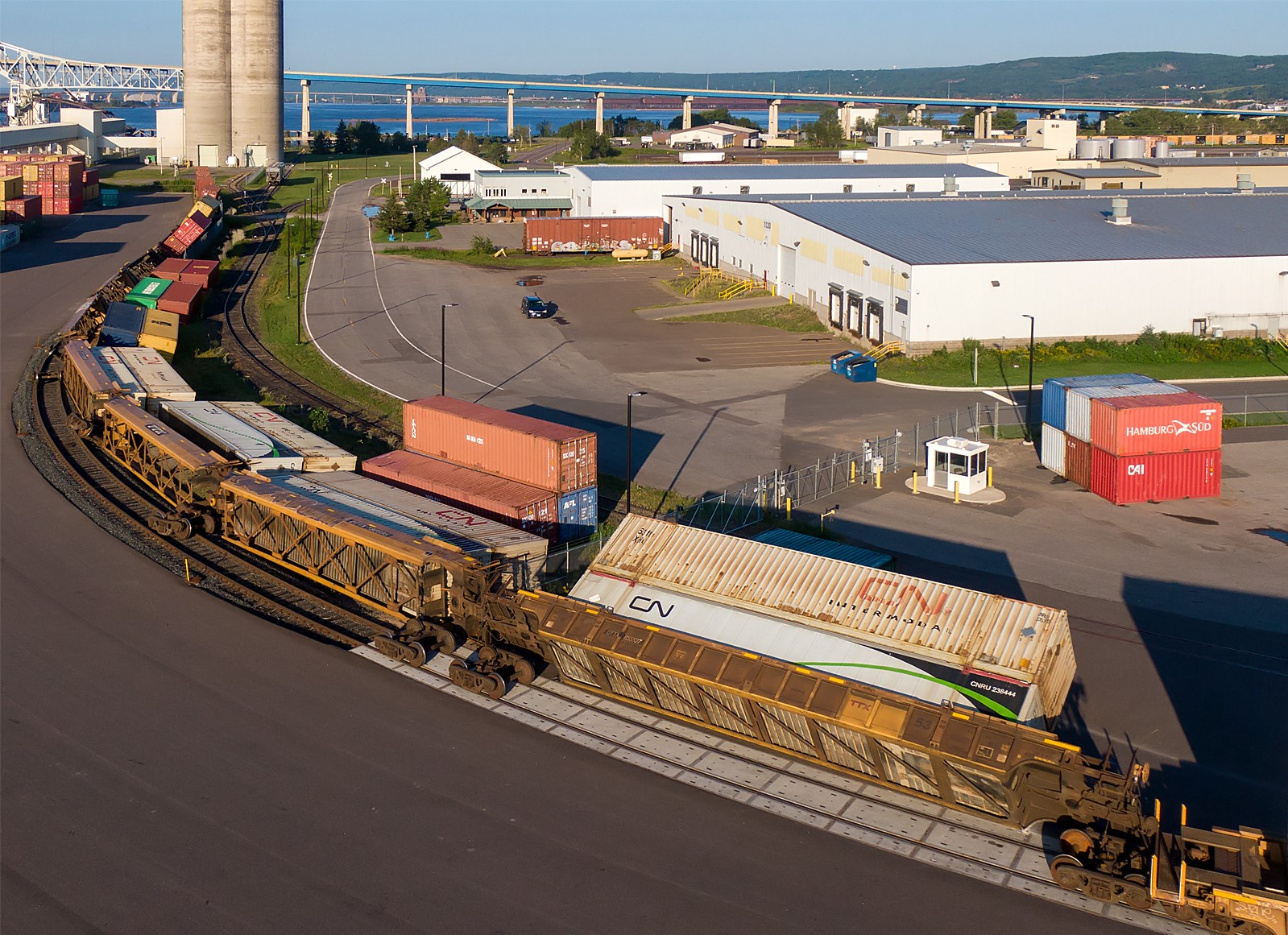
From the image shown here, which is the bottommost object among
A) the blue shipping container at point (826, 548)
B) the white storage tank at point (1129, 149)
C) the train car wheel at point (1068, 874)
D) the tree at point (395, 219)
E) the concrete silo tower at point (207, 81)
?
the train car wheel at point (1068, 874)

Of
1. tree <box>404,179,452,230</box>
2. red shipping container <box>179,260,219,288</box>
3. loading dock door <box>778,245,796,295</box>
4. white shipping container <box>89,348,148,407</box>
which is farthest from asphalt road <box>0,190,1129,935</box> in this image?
tree <box>404,179,452,230</box>

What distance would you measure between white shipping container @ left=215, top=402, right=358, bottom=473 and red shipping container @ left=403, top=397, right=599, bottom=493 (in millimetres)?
2279

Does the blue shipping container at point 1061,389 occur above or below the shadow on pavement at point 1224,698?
above

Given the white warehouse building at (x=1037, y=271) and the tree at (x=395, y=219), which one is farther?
the tree at (x=395, y=219)

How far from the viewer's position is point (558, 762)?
20875mm

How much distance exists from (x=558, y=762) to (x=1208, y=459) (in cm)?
2515

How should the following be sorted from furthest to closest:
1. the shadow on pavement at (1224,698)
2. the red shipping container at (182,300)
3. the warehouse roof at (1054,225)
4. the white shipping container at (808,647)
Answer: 1. the red shipping container at (182,300)
2. the warehouse roof at (1054,225)
3. the white shipping container at (808,647)
4. the shadow on pavement at (1224,698)

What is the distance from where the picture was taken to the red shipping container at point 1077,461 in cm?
3775

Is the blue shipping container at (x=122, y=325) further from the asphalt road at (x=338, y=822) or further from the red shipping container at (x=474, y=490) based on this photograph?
the asphalt road at (x=338, y=822)

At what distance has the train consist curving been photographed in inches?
683

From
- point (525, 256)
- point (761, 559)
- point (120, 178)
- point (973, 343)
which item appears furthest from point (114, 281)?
point (120, 178)

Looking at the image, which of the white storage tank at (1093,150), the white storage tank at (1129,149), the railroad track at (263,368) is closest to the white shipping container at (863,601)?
the railroad track at (263,368)

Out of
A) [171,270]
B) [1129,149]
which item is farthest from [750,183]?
[171,270]

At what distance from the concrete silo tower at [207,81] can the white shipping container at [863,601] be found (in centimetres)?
A: 14200
